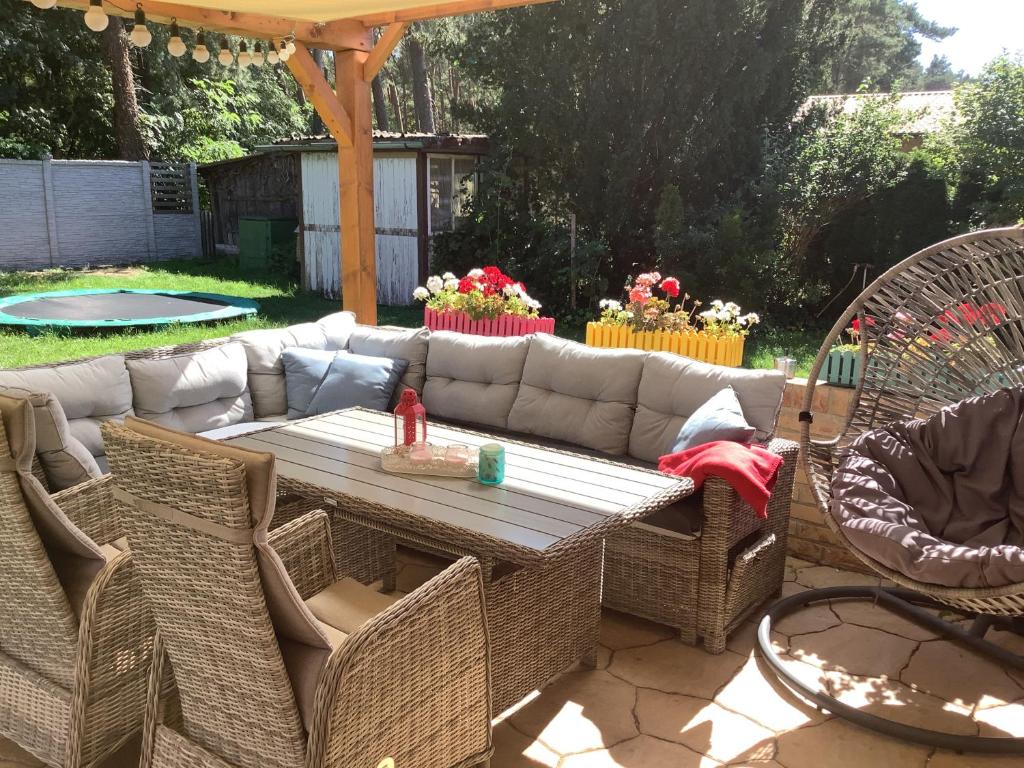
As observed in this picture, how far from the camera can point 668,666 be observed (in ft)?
9.32

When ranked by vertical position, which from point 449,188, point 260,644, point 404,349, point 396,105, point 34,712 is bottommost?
point 34,712

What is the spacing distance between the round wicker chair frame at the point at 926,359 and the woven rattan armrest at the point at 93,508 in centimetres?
223

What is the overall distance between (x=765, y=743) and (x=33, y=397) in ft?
8.15

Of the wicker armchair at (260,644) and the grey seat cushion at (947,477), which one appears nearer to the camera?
the wicker armchair at (260,644)

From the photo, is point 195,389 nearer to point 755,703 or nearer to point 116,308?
point 755,703

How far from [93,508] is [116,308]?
7241mm

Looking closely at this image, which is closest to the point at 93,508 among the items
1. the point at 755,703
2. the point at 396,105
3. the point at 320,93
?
the point at 755,703

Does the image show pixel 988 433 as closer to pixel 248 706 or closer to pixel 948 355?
pixel 948 355

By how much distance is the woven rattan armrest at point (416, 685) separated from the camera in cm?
169

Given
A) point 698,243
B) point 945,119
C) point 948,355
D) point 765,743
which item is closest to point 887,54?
point 945,119

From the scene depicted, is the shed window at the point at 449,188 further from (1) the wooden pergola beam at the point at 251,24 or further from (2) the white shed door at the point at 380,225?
(1) the wooden pergola beam at the point at 251,24

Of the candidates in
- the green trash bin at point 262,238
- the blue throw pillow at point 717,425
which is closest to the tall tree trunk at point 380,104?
the green trash bin at point 262,238

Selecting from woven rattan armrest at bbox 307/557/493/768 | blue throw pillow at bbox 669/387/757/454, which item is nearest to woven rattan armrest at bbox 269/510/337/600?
woven rattan armrest at bbox 307/557/493/768

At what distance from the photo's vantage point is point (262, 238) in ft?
42.0
